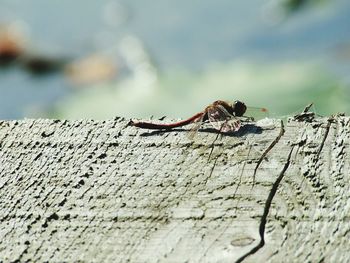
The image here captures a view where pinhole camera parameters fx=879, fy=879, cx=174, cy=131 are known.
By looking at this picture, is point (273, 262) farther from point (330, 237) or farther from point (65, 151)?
point (65, 151)

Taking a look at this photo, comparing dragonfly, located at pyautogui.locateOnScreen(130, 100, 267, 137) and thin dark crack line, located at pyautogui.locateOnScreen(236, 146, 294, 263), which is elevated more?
dragonfly, located at pyautogui.locateOnScreen(130, 100, 267, 137)

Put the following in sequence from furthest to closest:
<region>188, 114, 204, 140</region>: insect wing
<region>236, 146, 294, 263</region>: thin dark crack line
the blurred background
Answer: the blurred background
<region>188, 114, 204, 140</region>: insect wing
<region>236, 146, 294, 263</region>: thin dark crack line

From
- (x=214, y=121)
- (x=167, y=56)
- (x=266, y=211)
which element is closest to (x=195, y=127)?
(x=214, y=121)

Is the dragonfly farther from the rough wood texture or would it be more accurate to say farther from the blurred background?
the blurred background

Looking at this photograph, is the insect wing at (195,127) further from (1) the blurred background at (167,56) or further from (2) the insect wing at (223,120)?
(1) the blurred background at (167,56)

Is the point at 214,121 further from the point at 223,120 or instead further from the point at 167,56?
the point at 167,56

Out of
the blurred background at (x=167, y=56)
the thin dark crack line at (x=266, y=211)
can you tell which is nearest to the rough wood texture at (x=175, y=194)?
the thin dark crack line at (x=266, y=211)

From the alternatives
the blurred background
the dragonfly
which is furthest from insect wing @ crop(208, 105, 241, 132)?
the blurred background

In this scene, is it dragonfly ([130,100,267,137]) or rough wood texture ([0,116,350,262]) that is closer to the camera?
rough wood texture ([0,116,350,262])
